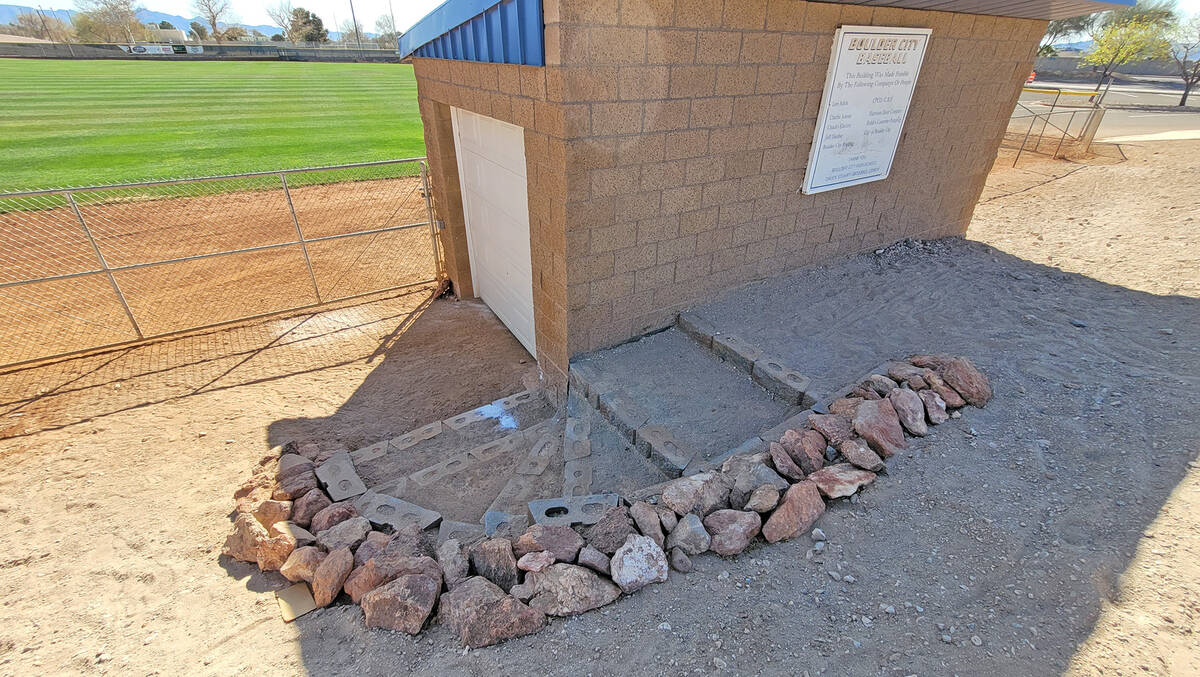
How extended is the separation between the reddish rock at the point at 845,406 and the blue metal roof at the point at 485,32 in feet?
11.3

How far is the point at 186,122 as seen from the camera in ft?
64.3

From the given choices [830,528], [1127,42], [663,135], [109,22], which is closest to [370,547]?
[830,528]

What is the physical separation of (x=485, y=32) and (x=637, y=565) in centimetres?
457

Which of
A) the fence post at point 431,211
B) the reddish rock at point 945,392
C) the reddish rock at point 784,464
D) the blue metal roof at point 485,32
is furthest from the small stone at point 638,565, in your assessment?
the fence post at point 431,211

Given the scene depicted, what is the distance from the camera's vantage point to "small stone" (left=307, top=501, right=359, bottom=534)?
3.87 meters

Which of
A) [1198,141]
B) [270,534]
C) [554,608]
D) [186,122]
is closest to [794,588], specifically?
[554,608]

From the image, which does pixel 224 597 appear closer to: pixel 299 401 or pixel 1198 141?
pixel 299 401

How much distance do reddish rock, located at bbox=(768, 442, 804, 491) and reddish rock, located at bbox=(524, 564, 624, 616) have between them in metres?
1.34

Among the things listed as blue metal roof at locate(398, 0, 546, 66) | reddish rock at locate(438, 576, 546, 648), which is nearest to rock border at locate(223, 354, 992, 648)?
reddish rock at locate(438, 576, 546, 648)

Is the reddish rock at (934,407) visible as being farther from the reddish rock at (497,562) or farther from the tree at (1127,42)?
the tree at (1127,42)

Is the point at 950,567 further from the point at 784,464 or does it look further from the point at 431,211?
the point at 431,211

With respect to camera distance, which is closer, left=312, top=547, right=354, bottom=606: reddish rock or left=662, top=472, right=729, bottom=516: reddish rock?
left=312, top=547, right=354, bottom=606: reddish rock

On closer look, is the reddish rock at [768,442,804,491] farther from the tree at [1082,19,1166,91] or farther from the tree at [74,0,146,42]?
the tree at [74,0,146,42]

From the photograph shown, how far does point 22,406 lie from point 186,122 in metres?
18.9
